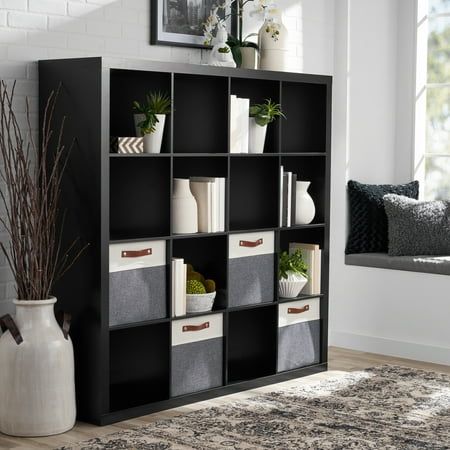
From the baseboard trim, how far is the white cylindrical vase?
2.20m

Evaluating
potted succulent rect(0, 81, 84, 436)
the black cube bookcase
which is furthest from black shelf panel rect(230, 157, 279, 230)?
potted succulent rect(0, 81, 84, 436)

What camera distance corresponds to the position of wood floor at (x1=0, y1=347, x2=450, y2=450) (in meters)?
4.06

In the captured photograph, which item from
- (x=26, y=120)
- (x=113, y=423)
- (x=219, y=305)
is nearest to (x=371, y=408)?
(x=219, y=305)

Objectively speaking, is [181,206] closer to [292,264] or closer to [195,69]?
[195,69]

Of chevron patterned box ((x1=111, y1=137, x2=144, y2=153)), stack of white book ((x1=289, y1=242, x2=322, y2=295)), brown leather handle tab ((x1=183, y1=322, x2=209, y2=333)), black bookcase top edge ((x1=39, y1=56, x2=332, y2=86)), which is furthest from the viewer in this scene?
stack of white book ((x1=289, y1=242, x2=322, y2=295))

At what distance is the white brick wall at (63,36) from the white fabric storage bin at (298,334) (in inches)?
56.5

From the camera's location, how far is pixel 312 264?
536cm

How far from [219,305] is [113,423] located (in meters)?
A: 0.88

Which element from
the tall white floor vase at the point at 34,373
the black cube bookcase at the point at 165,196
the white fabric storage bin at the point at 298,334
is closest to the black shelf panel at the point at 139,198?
the black cube bookcase at the point at 165,196

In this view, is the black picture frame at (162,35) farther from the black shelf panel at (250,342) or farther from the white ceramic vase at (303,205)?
the black shelf panel at (250,342)

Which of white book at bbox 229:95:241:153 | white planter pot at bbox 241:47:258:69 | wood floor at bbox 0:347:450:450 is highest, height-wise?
white planter pot at bbox 241:47:258:69

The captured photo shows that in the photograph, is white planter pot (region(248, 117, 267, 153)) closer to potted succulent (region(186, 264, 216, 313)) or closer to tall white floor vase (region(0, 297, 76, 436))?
potted succulent (region(186, 264, 216, 313))

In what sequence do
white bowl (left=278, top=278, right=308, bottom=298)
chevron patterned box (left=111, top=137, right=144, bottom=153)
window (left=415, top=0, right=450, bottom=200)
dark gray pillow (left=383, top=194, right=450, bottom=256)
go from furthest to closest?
window (left=415, top=0, right=450, bottom=200) < dark gray pillow (left=383, top=194, right=450, bottom=256) < white bowl (left=278, top=278, right=308, bottom=298) < chevron patterned box (left=111, top=137, right=144, bottom=153)

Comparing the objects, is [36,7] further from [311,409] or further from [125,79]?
[311,409]
